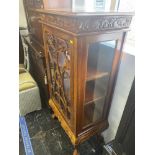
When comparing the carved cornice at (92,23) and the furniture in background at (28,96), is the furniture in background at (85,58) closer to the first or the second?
the carved cornice at (92,23)

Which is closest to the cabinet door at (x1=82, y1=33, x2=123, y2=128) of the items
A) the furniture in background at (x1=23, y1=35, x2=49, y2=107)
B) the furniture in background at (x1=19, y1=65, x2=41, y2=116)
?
the furniture in background at (x1=23, y1=35, x2=49, y2=107)

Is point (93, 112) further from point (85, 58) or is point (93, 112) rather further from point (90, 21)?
point (90, 21)

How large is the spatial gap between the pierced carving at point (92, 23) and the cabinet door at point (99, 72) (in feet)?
0.17

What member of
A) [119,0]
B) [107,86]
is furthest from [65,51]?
[119,0]

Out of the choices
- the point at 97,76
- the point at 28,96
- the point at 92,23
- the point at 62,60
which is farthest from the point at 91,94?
the point at 28,96

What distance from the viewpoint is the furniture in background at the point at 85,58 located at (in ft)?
2.15

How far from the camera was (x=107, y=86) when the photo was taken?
975 millimetres

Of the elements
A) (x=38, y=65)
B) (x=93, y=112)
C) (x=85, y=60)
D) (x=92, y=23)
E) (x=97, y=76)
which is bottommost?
Answer: (x=93, y=112)

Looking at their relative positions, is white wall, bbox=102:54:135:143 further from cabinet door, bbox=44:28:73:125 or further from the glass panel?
cabinet door, bbox=44:28:73:125

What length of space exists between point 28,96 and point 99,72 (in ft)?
3.44

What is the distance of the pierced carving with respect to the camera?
2.00 ft

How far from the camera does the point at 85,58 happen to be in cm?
73

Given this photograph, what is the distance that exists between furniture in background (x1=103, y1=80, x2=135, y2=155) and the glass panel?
237mm
